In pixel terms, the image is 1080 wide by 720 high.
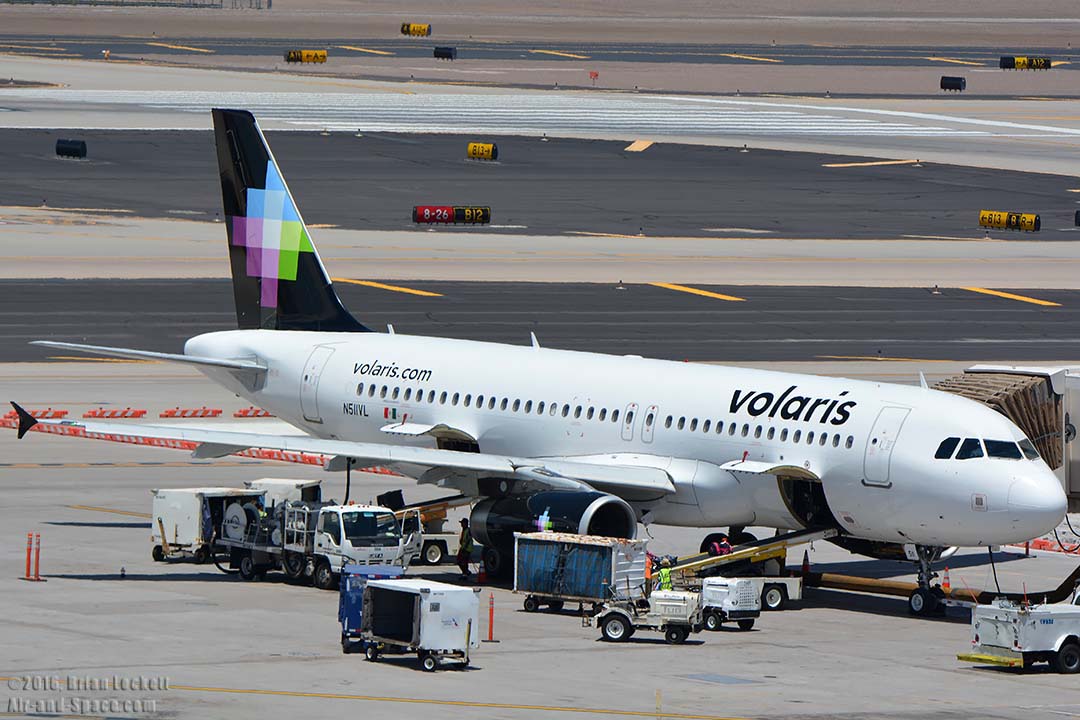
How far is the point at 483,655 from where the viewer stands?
38.6 metres

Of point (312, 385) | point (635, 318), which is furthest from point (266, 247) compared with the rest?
point (635, 318)

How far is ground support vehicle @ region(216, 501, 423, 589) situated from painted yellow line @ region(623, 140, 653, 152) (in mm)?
107936

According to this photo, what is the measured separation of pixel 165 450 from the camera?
69.4 m

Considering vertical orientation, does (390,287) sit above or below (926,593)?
above

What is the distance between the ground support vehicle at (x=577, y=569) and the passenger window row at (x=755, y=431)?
4.77m

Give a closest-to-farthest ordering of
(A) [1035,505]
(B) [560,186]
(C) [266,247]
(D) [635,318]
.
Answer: (A) [1035,505]
(C) [266,247]
(D) [635,318]
(B) [560,186]

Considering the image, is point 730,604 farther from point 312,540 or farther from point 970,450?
point 312,540

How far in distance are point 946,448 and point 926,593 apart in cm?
330

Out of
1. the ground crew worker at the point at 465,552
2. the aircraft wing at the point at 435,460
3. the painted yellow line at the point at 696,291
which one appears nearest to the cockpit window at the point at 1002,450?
the aircraft wing at the point at 435,460

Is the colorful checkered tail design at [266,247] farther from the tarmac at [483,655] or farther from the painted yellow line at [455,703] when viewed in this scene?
the painted yellow line at [455,703]

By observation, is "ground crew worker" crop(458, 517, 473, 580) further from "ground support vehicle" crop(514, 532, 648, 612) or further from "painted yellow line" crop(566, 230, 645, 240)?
"painted yellow line" crop(566, 230, 645, 240)

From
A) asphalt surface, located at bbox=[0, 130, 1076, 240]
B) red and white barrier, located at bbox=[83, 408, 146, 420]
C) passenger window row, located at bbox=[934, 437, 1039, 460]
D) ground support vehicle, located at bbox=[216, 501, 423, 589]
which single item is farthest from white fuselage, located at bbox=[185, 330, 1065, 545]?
asphalt surface, located at bbox=[0, 130, 1076, 240]

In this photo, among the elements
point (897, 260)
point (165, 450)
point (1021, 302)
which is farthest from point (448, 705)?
point (897, 260)

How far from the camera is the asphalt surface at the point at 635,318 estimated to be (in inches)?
3349
